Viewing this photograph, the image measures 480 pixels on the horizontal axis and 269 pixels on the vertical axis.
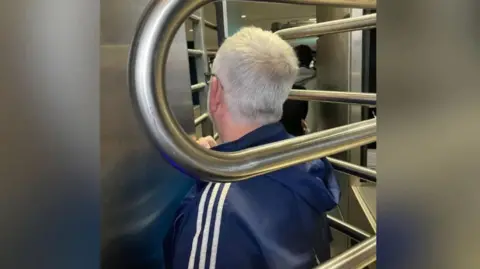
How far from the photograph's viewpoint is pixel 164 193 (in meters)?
0.99

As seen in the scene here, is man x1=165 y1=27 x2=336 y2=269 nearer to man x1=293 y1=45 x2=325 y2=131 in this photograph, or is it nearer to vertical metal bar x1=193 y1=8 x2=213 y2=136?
vertical metal bar x1=193 y1=8 x2=213 y2=136

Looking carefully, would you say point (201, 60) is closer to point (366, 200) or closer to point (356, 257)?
point (366, 200)

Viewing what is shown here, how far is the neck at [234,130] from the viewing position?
1120mm

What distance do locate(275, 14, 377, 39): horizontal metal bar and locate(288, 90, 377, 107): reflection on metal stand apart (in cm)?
16

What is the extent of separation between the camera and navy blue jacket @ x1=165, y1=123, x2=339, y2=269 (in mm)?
954

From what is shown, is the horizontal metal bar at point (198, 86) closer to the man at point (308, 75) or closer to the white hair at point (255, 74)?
the white hair at point (255, 74)

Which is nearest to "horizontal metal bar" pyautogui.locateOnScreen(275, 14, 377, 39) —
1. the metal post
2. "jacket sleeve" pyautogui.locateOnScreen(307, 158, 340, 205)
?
"jacket sleeve" pyautogui.locateOnScreen(307, 158, 340, 205)

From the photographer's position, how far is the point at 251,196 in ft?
3.36

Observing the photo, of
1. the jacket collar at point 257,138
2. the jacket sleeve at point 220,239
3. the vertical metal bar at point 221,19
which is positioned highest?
the vertical metal bar at point 221,19

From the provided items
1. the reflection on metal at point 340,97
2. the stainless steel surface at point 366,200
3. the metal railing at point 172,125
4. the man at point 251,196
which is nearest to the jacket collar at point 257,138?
the man at point 251,196

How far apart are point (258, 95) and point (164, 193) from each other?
0.27 metres

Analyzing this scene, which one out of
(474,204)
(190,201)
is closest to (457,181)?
(474,204)

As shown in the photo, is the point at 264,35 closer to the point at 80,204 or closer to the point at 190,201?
the point at 190,201

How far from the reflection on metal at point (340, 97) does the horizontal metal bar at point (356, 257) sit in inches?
20.9
